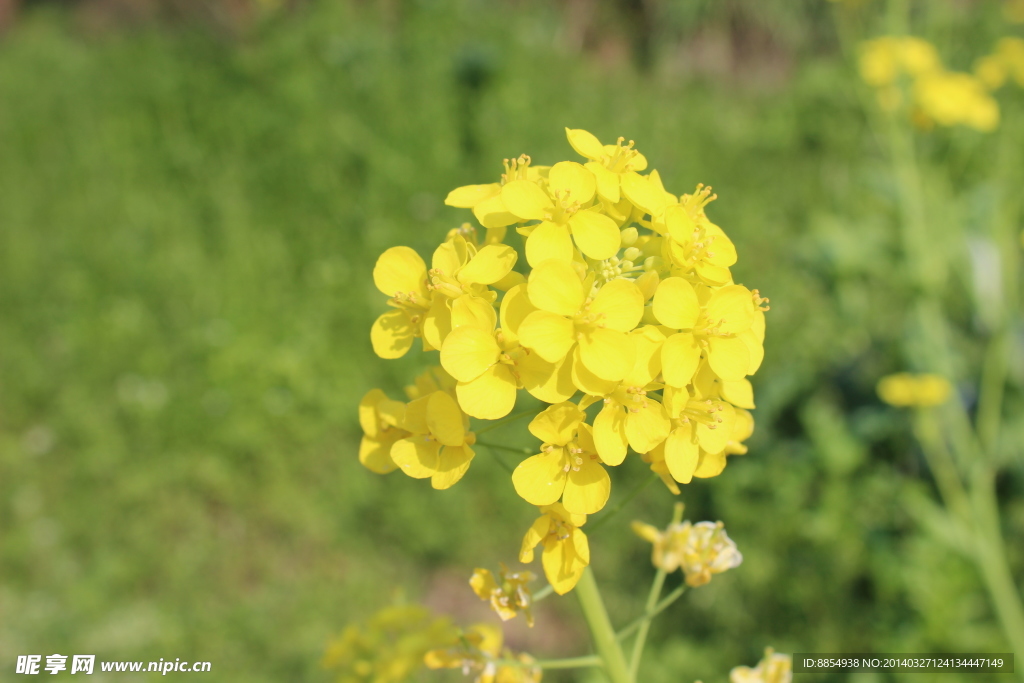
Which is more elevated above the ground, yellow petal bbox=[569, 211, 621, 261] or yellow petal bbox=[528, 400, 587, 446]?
yellow petal bbox=[569, 211, 621, 261]

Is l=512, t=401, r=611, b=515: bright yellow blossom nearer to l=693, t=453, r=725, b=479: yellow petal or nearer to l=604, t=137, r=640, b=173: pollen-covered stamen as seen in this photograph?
l=693, t=453, r=725, b=479: yellow petal

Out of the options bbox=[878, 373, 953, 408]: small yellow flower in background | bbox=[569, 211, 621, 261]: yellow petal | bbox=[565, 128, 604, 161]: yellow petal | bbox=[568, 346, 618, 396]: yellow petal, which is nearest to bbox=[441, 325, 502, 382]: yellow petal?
bbox=[568, 346, 618, 396]: yellow petal

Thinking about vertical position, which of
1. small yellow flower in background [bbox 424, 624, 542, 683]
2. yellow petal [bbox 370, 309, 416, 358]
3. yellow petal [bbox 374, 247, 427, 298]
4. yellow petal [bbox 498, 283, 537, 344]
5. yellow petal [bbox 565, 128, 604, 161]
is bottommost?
small yellow flower in background [bbox 424, 624, 542, 683]

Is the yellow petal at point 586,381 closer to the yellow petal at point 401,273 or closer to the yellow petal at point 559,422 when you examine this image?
the yellow petal at point 559,422

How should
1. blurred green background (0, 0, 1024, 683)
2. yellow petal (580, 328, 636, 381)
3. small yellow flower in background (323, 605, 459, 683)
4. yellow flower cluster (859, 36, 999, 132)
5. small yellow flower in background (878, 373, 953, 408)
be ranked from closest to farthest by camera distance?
yellow petal (580, 328, 636, 381), small yellow flower in background (323, 605, 459, 683), small yellow flower in background (878, 373, 953, 408), blurred green background (0, 0, 1024, 683), yellow flower cluster (859, 36, 999, 132)

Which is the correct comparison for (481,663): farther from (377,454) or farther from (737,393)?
(737,393)

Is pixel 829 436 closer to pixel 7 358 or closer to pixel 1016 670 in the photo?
pixel 1016 670

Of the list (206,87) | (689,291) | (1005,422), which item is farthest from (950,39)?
Answer: (689,291)
